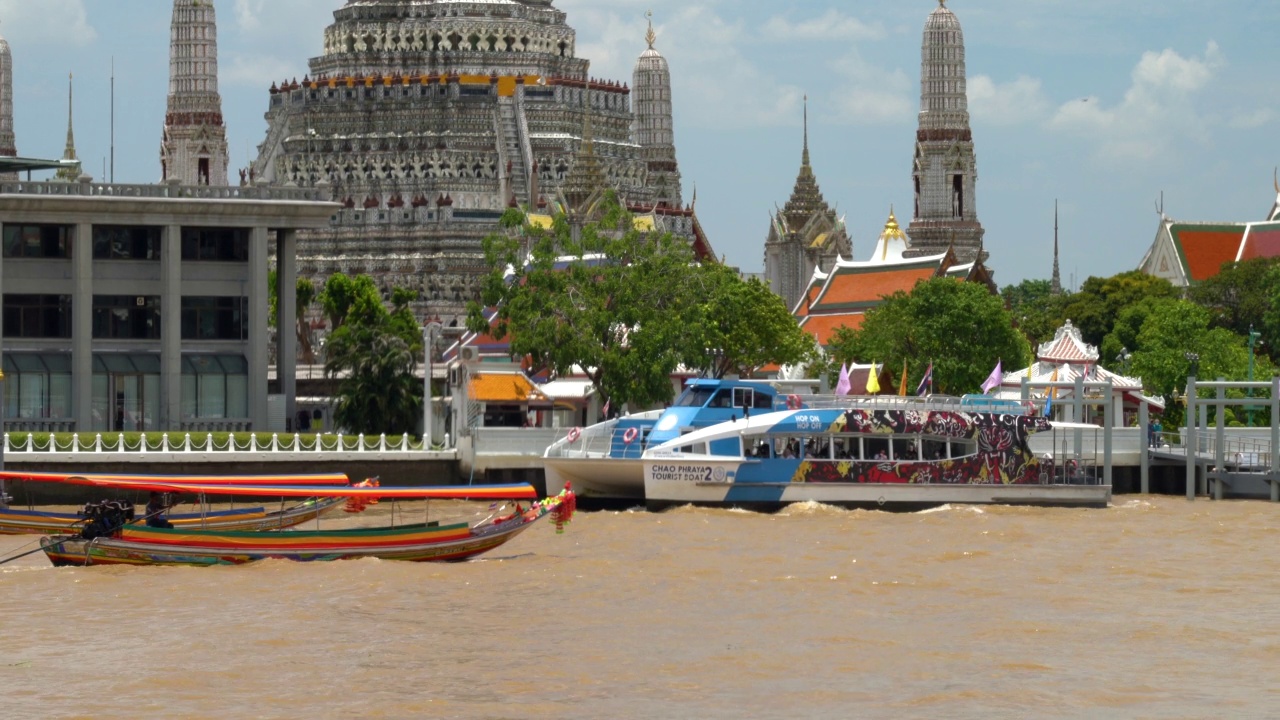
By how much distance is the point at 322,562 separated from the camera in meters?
43.0

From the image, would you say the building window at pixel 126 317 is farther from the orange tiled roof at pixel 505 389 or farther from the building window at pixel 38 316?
the orange tiled roof at pixel 505 389

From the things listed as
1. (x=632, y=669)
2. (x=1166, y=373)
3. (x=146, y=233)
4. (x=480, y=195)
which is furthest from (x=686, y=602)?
(x=480, y=195)

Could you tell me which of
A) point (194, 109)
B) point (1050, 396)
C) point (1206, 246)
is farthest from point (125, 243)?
point (194, 109)

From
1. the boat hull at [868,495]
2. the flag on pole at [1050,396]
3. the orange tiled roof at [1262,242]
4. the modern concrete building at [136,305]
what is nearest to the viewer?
the boat hull at [868,495]

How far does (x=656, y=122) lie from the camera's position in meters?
138

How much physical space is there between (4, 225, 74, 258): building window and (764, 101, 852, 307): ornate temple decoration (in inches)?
3160

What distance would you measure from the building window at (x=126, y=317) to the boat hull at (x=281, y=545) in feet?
65.5

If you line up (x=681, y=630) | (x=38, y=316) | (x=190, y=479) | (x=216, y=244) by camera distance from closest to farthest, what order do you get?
(x=681, y=630) < (x=190, y=479) < (x=38, y=316) < (x=216, y=244)

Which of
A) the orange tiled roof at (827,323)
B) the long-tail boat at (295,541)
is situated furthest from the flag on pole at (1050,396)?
the orange tiled roof at (827,323)

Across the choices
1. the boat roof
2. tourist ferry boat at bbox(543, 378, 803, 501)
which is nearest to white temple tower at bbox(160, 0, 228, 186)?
tourist ferry boat at bbox(543, 378, 803, 501)

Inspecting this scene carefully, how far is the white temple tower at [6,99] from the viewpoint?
154 meters

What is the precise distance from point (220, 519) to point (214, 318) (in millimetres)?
17885

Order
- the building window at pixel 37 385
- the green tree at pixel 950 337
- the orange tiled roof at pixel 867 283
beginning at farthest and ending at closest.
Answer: the orange tiled roof at pixel 867 283
the green tree at pixel 950 337
the building window at pixel 37 385

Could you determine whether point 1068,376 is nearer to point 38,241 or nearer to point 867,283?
point 38,241
